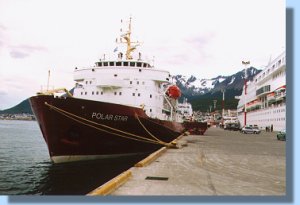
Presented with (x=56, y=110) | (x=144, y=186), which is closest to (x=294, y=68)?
(x=144, y=186)

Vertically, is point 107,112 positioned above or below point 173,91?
below

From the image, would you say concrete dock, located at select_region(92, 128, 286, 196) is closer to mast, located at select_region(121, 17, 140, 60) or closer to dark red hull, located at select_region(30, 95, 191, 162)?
dark red hull, located at select_region(30, 95, 191, 162)

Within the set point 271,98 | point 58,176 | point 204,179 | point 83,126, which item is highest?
point 271,98

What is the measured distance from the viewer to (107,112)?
12.9m

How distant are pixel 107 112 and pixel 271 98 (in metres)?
38.9

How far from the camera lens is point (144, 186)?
5.91m

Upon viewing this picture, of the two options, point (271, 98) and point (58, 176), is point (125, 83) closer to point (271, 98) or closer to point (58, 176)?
point (58, 176)

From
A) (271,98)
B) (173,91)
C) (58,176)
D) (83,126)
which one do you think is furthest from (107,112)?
(271,98)

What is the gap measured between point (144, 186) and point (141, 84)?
A: 35.8 ft

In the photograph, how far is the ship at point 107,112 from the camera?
12273 millimetres

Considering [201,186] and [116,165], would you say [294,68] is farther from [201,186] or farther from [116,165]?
[116,165]

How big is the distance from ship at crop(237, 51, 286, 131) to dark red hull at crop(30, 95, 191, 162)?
27.4 metres

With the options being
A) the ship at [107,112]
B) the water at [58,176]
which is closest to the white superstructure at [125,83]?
the ship at [107,112]

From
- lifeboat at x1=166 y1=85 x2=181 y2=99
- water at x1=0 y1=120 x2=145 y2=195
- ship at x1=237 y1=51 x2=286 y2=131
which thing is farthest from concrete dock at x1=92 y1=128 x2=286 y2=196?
ship at x1=237 y1=51 x2=286 y2=131
